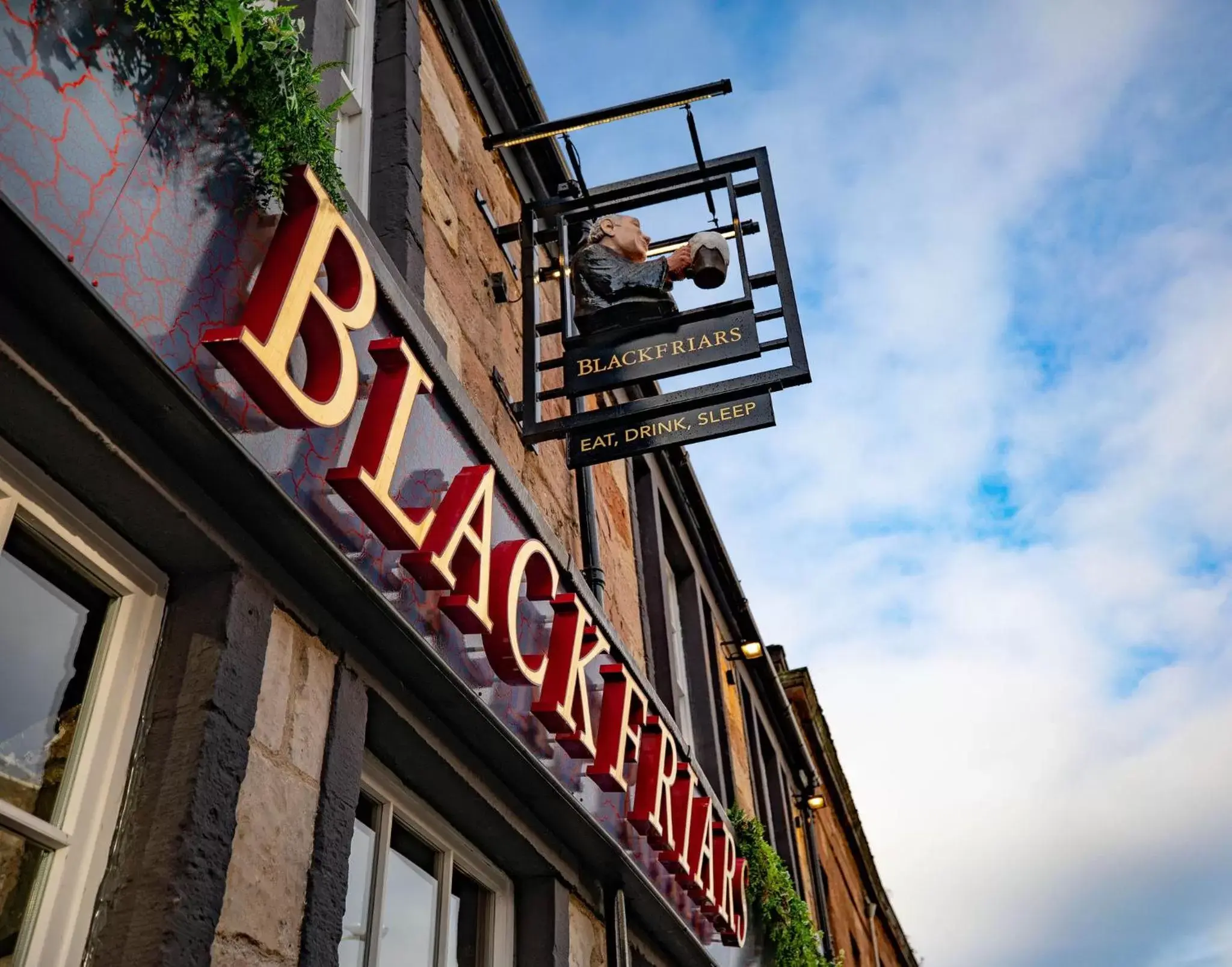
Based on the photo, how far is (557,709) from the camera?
3.91m

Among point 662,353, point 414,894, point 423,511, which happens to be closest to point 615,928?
point 414,894

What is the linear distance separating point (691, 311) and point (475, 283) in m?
1.13

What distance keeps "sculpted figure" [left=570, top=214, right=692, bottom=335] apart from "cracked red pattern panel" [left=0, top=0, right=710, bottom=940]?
2.12 m

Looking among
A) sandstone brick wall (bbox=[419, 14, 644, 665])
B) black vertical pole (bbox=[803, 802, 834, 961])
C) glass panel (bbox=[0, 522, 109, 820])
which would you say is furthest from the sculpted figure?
black vertical pole (bbox=[803, 802, 834, 961])

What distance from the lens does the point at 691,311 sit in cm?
515

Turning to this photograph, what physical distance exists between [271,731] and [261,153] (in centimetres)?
152

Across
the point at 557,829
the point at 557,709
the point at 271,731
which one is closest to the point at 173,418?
the point at 271,731

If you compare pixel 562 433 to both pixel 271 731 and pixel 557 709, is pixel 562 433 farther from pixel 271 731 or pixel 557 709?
pixel 271 731

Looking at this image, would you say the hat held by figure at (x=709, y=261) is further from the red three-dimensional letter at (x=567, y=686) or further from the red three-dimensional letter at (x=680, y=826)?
the red three-dimensional letter at (x=680, y=826)

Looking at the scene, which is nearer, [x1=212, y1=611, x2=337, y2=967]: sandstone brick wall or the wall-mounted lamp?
[x1=212, y1=611, x2=337, y2=967]: sandstone brick wall

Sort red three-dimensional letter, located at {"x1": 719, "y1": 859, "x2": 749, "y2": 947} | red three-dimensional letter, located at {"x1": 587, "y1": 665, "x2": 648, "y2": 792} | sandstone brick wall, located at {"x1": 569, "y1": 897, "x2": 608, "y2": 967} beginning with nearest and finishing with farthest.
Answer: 1. red three-dimensional letter, located at {"x1": 587, "y1": 665, "x2": 648, "y2": 792}
2. sandstone brick wall, located at {"x1": 569, "y1": 897, "x2": 608, "y2": 967}
3. red three-dimensional letter, located at {"x1": 719, "y1": 859, "x2": 749, "y2": 947}

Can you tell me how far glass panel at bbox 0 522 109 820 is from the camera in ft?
7.47

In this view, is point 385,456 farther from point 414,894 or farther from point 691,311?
point 691,311

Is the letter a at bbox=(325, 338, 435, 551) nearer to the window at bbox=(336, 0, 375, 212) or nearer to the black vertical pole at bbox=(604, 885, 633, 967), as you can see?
the window at bbox=(336, 0, 375, 212)
